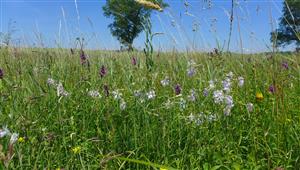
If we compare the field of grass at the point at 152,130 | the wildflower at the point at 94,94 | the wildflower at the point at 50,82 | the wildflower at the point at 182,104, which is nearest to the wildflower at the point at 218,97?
the field of grass at the point at 152,130

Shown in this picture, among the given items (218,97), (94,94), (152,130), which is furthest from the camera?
(94,94)

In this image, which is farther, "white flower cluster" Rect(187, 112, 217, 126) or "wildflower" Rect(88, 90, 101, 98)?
"wildflower" Rect(88, 90, 101, 98)

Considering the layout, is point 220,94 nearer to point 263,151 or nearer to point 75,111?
point 263,151

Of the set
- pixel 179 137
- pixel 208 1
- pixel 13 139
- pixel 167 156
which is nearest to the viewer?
pixel 13 139

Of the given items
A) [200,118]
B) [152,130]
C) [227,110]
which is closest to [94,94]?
[152,130]

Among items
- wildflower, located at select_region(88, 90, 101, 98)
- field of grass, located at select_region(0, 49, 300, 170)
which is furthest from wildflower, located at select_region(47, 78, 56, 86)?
wildflower, located at select_region(88, 90, 101, 98)

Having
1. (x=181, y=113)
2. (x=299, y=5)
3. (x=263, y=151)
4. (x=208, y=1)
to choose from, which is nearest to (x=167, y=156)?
(x=181, y=113)

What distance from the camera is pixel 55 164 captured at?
74.3 inches

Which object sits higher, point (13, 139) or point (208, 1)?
point (208, 1)

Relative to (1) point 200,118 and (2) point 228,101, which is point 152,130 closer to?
(1) point 200,118

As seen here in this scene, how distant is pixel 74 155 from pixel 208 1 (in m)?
1.96

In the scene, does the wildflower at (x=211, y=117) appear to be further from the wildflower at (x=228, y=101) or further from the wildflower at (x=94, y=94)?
the wildflower at (x=94, y=94)

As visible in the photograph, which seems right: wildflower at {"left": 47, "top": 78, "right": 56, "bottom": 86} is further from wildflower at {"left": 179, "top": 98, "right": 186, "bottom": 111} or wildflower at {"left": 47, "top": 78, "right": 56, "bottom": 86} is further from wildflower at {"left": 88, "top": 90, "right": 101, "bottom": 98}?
wildflower at {"left": 179, "top": 98, "right": 186, "bottom": 111}

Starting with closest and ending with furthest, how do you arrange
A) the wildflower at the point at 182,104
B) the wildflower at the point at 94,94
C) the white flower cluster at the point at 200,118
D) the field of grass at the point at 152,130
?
the field of grass at the point at 152,130, the white flower cluster at the point at 200,118, the wildflower at the point at 182,104, the wildflower at the point at 94,94
